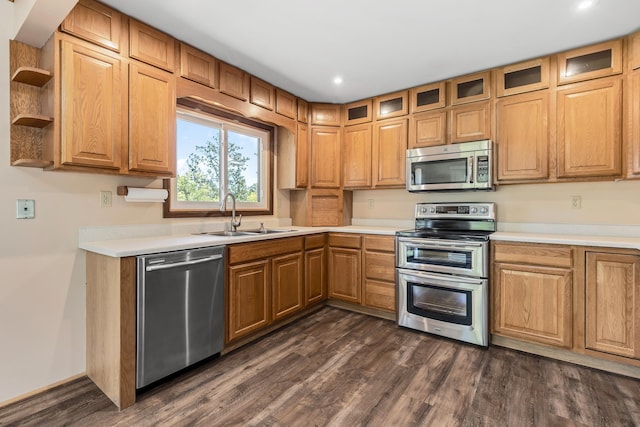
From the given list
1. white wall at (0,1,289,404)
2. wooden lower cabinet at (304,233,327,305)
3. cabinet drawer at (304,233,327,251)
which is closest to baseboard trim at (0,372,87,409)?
white wall at (0,1,289,404)

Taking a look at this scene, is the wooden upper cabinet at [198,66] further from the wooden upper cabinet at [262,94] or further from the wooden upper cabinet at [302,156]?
the wooden upper cabinet at [302,156]

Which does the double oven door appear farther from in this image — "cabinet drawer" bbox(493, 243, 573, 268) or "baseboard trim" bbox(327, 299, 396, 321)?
"baseboard trim" bbox(327, 299, 396, 321)

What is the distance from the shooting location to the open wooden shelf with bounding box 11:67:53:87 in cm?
177

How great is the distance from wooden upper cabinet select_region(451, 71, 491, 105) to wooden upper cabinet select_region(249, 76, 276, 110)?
186 centimetres

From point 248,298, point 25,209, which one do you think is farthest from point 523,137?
point 25,209

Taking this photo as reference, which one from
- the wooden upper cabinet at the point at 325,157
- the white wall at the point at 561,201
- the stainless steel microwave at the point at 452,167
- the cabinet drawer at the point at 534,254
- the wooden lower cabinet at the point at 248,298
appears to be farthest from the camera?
the wooden upper cabinet at the point at 325,157

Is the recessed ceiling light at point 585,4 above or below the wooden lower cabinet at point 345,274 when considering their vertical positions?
above

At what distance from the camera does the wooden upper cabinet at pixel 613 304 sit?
84.1 inches

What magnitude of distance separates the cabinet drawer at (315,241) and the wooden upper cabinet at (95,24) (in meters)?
2.21

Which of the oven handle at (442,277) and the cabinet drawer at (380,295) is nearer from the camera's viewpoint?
the oven handle at (442,277)

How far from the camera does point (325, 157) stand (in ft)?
12.8

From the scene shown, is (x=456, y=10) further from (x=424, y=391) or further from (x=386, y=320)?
(x=386, y=320)

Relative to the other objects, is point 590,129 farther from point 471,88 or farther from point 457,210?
point 457,210

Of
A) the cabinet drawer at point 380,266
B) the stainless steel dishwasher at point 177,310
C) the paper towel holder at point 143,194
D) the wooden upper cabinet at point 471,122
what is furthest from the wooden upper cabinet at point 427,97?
the paper towel holder at point 143,194
